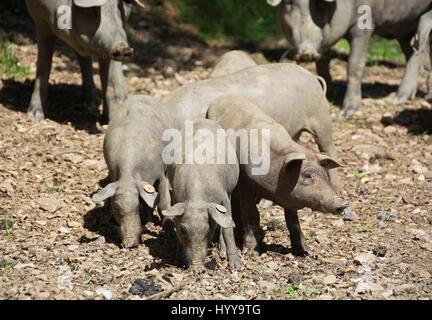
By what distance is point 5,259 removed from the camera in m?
5.32

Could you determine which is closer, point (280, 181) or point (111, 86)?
point (280, 181)

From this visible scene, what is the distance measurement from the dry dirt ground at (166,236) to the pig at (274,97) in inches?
38.5

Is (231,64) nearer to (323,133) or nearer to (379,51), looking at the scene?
(323,133)

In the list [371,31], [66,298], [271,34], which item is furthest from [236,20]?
[66,298]

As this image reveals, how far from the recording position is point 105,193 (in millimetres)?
5730

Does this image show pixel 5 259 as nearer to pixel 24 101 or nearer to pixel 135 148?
pixel 135 148

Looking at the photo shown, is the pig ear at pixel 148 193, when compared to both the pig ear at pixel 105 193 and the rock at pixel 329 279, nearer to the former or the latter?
the pig ear at pixel 105 193

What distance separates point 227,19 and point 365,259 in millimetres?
8156

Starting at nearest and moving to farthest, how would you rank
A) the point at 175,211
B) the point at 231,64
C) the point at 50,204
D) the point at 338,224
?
1. the point at 175,211
2. the point at 50,204
3. the point at 338,224
4. the point at 231,64

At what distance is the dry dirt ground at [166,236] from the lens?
5.12m

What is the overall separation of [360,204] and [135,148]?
2.69 m

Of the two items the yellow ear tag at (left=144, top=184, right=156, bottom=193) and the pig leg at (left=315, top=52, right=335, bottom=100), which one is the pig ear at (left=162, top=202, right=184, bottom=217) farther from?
the pig leg at (left=315, top=52, right=335, bottom=100)

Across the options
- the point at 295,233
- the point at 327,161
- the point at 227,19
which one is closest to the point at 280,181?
the point at 327,161
